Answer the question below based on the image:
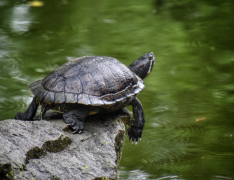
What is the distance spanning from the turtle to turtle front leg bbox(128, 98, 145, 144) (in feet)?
0.52

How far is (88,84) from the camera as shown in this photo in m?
2.61

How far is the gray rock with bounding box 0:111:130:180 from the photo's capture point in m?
2.01

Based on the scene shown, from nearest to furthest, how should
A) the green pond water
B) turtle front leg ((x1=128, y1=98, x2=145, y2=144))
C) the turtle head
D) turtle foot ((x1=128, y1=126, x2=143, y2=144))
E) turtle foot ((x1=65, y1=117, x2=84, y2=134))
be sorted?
turtle foot ((x1=65, y1=117, x2=84, y2=134)), turtle front leg ((x1=128, y1=98, x2=145, y2=144)), turtle foot ((x1=128, y1=126, x2=143, y2=144)), the turtle head, the green pond water

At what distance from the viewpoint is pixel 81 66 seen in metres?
2.73

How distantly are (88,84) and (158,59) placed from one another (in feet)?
12.7

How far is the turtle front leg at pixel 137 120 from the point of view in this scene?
303 centimetres

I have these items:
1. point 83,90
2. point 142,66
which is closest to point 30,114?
point 83,90

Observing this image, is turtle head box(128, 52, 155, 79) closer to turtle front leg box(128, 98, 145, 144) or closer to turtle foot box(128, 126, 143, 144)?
turtle front leg box(128, 98, 145, 144)

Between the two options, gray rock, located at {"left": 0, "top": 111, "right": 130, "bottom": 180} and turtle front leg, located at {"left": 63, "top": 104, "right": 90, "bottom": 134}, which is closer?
gray rock, located at {"left": 0, "top": 111, "right": 130, "bottom": 180}

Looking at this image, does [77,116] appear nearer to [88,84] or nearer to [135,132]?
[88,84]

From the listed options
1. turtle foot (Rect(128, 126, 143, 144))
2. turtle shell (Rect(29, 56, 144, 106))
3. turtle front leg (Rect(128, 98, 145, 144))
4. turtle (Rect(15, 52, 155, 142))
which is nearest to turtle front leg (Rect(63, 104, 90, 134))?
turtle (Rect(15, 52, 155, 142))

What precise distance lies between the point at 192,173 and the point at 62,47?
4.22 metres

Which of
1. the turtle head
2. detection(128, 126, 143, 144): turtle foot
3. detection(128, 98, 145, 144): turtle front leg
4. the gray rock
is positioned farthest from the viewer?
the turtle head

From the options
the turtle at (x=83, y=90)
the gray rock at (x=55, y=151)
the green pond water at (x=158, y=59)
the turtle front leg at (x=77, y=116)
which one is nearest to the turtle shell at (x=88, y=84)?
the turtle at (x=83, y=90)
